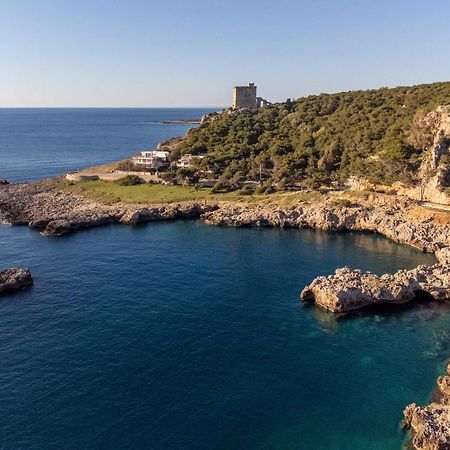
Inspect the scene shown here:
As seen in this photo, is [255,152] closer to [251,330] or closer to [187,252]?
[187,252]

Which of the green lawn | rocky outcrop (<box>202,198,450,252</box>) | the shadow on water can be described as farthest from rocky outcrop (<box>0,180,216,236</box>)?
the shadow on water

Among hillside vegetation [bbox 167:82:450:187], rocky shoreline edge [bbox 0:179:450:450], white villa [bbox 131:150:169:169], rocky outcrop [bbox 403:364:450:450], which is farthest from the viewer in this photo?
white villa [bbox 131:150:169:169]

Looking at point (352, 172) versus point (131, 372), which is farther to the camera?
point (352, 172)

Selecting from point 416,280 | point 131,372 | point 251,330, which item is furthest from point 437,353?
point 131,372

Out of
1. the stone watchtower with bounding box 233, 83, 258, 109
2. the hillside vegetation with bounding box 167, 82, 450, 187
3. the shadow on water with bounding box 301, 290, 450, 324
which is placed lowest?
the shadow on water with bounding box 301, 290, 450, 324

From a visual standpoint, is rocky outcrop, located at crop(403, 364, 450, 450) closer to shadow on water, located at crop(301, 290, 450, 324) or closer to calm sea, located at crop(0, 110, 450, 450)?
calm sea, located at crop(0, 110, 450, 450)

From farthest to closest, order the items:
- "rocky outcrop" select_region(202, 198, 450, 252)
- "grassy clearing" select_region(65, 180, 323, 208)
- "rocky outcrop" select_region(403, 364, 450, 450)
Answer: "grassy clearing" select_region(65, 180, 323, 208) → "rocky outcrop" select_region(202, 198, 450, 252) → "rocky outcrop" select_region(403, 364, 450, 450)

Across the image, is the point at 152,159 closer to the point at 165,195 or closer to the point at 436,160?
the point at 165,195
